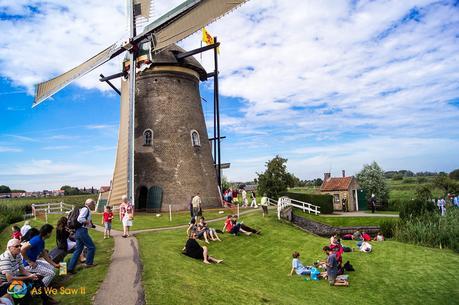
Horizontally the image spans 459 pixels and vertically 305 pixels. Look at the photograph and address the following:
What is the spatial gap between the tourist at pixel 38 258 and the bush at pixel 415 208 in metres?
20.7

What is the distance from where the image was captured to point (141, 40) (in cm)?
2495

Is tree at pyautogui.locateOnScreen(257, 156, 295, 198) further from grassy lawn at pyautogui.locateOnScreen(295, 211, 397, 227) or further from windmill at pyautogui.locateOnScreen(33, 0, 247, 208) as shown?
windmill at pyautogui.locateOnScreen(33, 0, 247, 208)

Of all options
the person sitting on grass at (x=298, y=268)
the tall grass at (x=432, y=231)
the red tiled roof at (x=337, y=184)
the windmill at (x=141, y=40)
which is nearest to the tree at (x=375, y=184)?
the red tiled roof at (x=337, y=184)

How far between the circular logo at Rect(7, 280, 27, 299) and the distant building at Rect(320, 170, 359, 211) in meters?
36.6

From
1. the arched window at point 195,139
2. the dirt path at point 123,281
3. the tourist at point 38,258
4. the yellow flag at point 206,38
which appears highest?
the yellow flag at point 206,38

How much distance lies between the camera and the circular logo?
679cm

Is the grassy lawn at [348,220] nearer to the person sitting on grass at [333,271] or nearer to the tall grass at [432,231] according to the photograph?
the tall grass at [432,231]

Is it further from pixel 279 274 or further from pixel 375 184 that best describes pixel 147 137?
pixel 375 184

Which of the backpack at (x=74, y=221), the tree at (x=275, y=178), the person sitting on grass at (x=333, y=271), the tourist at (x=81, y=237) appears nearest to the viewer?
the tourist at (x=81, y=237)

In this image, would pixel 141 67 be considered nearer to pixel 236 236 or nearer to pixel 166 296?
pixel 236 236

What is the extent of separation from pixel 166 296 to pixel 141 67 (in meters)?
20.2

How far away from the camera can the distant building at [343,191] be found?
39.6m

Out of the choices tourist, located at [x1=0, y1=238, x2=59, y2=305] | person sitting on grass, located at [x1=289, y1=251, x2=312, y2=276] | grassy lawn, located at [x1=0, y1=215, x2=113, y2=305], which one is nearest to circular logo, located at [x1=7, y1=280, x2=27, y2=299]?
tourist, located at [x1=0, y1=238, x2=59, y2=305]

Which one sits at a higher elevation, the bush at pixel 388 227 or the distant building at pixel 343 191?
the distant building at pixel 343 191
